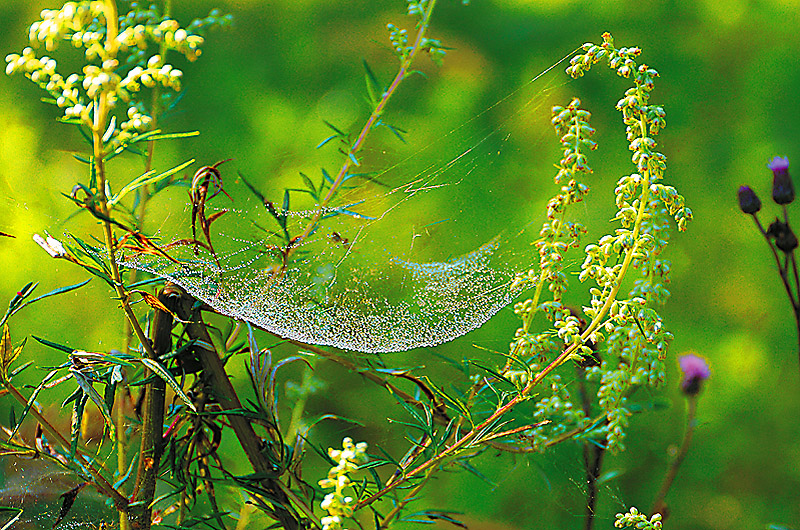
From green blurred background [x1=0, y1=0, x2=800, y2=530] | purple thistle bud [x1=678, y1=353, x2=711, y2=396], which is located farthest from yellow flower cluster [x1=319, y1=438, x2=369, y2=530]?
purple thistle bud [x1=678, y1=353, x2=711, y2=396]

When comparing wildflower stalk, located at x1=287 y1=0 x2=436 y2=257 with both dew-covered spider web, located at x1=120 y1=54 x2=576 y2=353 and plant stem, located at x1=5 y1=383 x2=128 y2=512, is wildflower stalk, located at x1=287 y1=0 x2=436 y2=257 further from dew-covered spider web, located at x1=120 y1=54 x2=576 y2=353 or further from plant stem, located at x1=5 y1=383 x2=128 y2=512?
plant stem, located at x1=5 y1=383 x2=128 y2=512

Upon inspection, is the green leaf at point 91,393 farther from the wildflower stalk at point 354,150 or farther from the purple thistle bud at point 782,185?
the purple thistle bud at point 782,185

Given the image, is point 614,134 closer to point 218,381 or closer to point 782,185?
point 782,185

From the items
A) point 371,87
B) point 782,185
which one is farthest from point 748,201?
point 371,87

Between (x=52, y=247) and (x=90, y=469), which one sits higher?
(x=52, y=247)

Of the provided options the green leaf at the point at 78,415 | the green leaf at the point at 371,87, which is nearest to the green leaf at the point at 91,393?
the green leaf at the point at 78,415

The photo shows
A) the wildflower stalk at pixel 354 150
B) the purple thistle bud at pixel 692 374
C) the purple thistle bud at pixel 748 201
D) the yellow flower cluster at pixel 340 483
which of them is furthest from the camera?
the purple thistle bud at pixel 692 374
